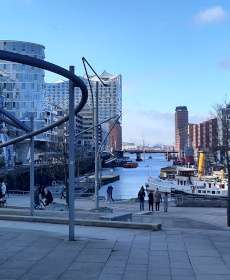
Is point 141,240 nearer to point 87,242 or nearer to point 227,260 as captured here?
point 87,242

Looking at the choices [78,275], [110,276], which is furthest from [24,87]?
[110,276]

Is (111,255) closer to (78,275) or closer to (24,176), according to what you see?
(78,275)

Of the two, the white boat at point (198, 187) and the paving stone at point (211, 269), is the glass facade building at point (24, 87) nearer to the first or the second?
the white boat at point (198, 187)

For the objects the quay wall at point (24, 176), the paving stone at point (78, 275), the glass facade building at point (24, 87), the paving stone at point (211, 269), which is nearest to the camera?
the paving stone at point (78, 275)

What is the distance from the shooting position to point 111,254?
12797mm

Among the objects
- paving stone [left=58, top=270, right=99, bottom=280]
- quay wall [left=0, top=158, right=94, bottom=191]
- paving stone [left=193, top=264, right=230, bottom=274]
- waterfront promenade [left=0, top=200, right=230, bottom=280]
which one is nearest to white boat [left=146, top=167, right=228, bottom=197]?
quay wall [left=0, top=158, right=94, bottom=191]

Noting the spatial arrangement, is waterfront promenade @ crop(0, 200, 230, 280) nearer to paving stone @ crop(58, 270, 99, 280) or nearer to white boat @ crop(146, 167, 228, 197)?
paving stone @ crop(58, 270, 99, 280)

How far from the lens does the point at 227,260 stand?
40.7ft

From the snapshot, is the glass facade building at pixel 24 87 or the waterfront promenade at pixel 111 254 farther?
the glass facade building at pixel 24 87

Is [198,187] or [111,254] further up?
[111,254]

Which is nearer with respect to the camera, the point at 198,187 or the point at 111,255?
the point at 111,255

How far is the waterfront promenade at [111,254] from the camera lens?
10.7m

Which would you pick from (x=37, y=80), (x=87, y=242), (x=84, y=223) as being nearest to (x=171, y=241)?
(x=87, y=242)

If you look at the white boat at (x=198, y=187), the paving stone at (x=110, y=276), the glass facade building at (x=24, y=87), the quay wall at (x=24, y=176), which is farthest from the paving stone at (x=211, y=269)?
the glass facade building at (x=24, y=87)
